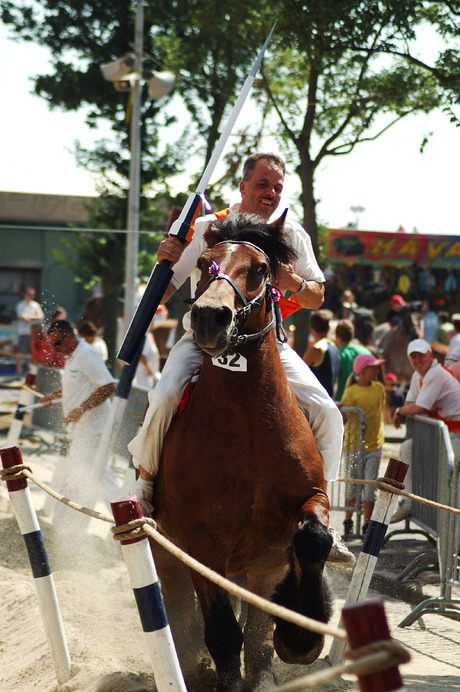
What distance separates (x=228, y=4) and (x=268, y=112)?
1.91 m

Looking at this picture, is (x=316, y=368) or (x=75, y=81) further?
(x=75, y=81)

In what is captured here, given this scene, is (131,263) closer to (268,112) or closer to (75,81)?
(268,112)

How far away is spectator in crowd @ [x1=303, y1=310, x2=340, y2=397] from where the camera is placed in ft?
30.7

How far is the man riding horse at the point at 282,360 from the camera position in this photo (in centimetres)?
447

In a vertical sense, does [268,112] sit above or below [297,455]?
above

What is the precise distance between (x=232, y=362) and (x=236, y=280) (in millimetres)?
426

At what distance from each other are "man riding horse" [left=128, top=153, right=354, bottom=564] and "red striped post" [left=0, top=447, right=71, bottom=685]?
0.68m

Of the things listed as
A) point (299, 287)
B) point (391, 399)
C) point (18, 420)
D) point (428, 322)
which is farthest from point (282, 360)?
point (428, 322)

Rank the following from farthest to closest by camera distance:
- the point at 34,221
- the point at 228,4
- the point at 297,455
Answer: the point at 34,221
the point at 228,4
the point at 297,455

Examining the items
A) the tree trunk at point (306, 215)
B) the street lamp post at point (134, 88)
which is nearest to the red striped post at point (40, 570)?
the tree trunk at point (306, 215)

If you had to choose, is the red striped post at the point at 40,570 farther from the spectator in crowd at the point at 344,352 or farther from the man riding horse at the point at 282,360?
the spectator in crowd at the point at 344,352

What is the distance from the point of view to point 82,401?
8.91 meters

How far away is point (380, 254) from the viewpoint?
20.5 metres

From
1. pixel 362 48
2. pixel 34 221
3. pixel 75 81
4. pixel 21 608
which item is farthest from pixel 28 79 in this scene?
pixel 21 608
